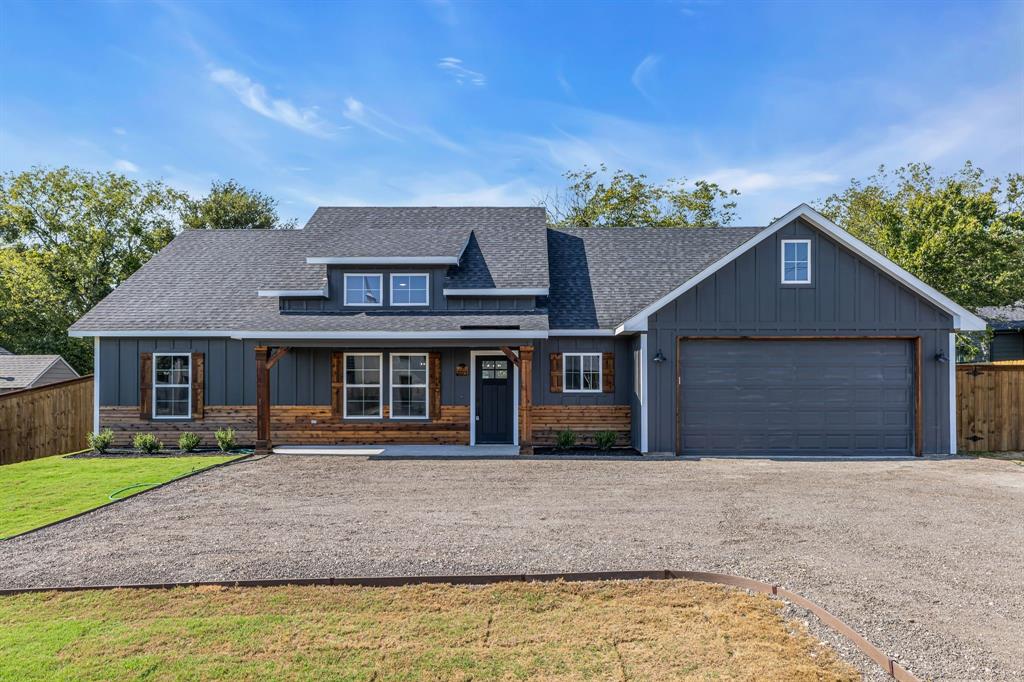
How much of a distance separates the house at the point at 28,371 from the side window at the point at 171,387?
9.80 metres

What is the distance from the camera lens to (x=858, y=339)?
12430 millimetres

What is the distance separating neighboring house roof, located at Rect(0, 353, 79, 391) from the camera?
19.9 meters

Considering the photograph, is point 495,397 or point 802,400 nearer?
point 802,400

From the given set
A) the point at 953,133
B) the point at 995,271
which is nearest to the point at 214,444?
A: the point at 995,271

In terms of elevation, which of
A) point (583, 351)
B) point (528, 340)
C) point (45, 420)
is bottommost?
point (45, 420)

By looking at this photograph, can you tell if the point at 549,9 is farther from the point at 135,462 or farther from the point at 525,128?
the point at 135,462

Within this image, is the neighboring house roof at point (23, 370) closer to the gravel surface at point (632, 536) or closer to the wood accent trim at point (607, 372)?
the gravel surface at point (632, 536)

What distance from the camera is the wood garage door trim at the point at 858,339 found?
12.3m

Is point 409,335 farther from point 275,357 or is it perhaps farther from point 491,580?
point 491,580

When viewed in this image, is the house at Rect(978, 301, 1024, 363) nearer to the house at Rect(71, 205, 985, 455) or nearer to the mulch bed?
the house at Rect(71, 205, 985, 455)

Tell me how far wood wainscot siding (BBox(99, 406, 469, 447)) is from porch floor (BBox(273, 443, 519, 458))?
0.79 ft

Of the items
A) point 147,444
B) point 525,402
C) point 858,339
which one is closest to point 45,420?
point 147,444

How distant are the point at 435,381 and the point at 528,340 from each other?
2.75m

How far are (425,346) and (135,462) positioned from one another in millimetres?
6313
